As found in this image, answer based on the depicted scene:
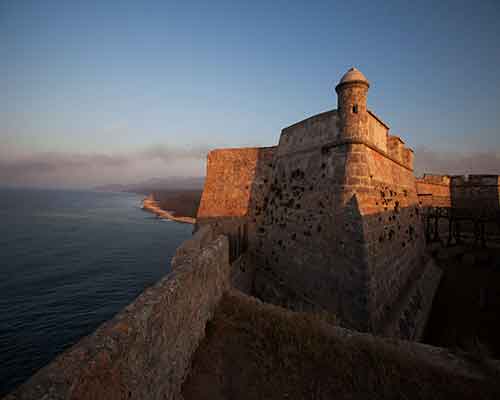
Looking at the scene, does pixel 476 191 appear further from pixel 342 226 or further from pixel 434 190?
pixel 342 226

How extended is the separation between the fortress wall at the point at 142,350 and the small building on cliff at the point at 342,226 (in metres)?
6.23

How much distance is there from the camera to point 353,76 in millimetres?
9414

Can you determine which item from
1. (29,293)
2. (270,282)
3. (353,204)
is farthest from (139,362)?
(29,293)

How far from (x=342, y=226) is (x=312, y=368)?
6.00 m

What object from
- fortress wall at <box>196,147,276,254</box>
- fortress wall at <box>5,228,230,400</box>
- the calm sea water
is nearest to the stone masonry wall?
fortress wall at <box>196,147,276,254</box>

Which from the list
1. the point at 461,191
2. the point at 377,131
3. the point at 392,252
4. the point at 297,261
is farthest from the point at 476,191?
the point at 297,261

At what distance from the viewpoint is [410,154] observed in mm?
15531

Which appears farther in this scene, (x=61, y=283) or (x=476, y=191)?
(x=476, y=191)

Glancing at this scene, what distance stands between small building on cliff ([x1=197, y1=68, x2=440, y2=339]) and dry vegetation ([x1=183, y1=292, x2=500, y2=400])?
431 cm

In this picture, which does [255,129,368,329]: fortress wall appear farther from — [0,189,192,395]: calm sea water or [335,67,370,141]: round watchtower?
[0,189,192,395]: calm sea water

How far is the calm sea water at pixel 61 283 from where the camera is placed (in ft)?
43.8

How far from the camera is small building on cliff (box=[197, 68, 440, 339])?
8.70 metres

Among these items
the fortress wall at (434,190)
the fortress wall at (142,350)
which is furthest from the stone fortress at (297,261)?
the fortress wall at (434,190)

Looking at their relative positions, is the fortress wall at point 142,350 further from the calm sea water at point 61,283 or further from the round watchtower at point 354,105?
the calm sea water at point 61,283
